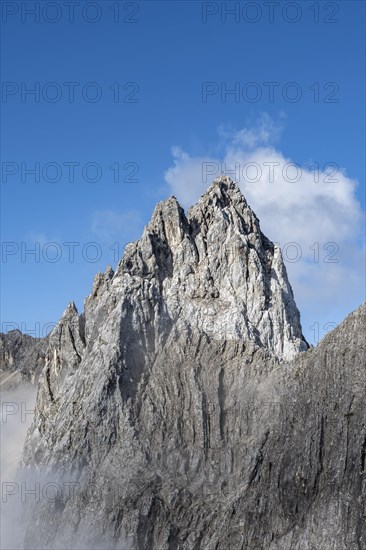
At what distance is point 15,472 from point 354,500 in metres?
50.7

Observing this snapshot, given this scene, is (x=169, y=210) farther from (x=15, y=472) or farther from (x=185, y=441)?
(x=15, y=472)

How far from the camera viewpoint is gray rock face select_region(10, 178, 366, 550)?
79.1m

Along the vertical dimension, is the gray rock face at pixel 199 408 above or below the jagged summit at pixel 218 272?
below

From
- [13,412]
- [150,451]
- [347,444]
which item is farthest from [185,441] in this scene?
[13,412]

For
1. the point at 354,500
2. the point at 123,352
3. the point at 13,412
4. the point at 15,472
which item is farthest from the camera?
the point at 13,412

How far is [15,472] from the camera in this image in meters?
104

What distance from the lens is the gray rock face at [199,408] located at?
79.1 metres

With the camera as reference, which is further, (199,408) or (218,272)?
(218,272)

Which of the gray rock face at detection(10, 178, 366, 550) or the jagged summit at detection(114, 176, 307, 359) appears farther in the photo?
the jagged summit at detection(114, 176, 307, 359)

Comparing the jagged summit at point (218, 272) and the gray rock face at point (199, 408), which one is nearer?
the gray rock face at point (199, 408)

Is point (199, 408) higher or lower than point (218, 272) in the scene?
lower

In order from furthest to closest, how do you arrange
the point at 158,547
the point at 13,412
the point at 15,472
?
the point at 13,412 < the point at 15,472 < the point at 158,547

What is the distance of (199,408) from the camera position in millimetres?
93125

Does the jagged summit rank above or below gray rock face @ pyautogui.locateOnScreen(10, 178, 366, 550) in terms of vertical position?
above
